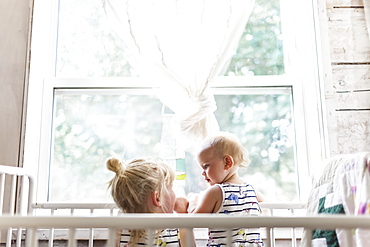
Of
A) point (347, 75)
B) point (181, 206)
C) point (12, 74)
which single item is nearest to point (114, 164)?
point (181, 206)

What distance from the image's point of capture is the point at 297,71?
1.96m

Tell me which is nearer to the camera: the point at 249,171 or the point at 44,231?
the point at 44,231

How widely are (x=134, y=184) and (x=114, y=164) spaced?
0.08m

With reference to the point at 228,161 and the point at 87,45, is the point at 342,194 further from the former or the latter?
the point at 87,45

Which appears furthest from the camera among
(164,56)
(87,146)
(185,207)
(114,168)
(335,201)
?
(87,146)

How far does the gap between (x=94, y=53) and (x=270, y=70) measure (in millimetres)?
853

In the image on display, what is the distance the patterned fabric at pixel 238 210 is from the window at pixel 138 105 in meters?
0.49

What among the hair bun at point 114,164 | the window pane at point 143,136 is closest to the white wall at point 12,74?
the window pane at point 143,136

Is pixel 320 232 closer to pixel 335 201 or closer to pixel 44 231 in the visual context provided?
pixel 335 201

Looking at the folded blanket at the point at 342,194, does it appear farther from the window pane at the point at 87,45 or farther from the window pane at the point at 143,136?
the window pane at the point at 87,45

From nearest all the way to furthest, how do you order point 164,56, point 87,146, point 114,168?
point 114,168 < point 164,56 < point 87,146

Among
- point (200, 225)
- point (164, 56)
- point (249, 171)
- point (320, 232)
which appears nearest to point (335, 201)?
point (320, 232)

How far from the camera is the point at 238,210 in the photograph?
52.9 inches

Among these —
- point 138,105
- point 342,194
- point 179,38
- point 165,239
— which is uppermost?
point 179,38
